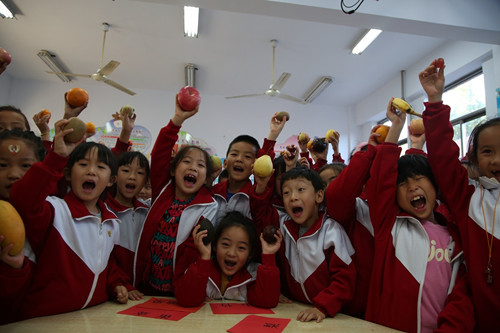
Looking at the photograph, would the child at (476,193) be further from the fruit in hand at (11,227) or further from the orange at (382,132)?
the fruit in hand at (11,227)

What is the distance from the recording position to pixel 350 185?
154cm

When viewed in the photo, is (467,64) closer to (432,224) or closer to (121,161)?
(432,224)

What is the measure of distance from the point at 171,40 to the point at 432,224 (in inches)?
220

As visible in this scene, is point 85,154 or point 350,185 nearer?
point 350,185

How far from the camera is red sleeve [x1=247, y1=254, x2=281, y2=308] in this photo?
1.55 meters

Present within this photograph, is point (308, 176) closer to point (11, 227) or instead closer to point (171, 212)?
point (171, 212)

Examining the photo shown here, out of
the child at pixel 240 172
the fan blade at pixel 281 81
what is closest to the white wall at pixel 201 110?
the fan blade at pixel 281 81

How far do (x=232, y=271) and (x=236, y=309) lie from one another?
0.26m

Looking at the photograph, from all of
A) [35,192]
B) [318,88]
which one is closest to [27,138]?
[35,192]

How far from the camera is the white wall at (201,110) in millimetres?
7527

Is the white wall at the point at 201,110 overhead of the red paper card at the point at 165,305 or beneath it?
overhead

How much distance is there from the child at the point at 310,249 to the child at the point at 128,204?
0.78 meters

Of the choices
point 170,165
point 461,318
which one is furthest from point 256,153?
point 461,318

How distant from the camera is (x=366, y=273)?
1546 millimetres
